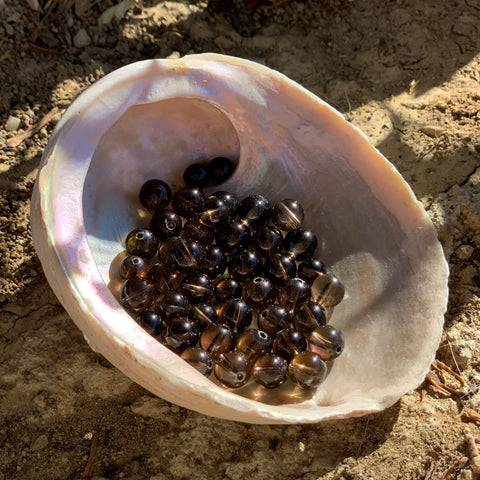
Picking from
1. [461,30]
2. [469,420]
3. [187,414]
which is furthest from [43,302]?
[461,30]

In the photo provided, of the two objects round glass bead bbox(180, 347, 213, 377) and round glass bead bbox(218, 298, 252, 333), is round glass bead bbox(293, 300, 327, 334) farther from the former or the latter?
round glass bead bbox(180, 347, 213, 377)

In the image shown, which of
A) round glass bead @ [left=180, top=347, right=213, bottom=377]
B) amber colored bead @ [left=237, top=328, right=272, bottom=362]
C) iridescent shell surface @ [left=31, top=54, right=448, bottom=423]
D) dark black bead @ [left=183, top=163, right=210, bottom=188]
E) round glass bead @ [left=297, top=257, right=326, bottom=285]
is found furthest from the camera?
dark black bead @ [left=183, top=163, right=210, bottom=188]

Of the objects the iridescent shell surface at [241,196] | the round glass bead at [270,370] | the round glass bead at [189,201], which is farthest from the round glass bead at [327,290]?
the round glass bead at [189,201]

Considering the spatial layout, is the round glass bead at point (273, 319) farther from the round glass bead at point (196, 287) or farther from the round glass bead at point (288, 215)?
the round glass bead at point (288, 215)

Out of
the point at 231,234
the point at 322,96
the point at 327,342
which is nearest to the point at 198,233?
the point at 231,234

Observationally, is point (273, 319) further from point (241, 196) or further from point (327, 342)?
point (241, 196)

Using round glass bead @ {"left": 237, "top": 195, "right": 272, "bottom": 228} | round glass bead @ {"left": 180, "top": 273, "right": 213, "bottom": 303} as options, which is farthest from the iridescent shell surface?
round glass bead @ {"left": 180, "top": 273, "right": 213, "bottom": 303}
